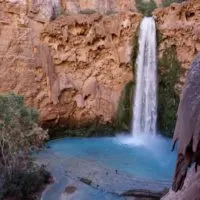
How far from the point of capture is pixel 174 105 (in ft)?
61.6

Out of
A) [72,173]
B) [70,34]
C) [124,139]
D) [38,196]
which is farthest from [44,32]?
[38,196]

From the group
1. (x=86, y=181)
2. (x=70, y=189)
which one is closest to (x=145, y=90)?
(x=86, y=181)

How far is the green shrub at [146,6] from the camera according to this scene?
22061 millimetres

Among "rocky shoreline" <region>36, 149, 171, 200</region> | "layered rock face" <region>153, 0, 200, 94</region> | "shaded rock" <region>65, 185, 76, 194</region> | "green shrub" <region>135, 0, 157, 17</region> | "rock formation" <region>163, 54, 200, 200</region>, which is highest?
"green shrub" <region>135, 0, 157, 17</region>

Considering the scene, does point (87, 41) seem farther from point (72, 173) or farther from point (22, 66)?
point (72, 173)

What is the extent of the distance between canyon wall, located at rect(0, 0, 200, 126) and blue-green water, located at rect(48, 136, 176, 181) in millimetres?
1883

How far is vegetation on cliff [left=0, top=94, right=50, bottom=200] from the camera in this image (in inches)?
432

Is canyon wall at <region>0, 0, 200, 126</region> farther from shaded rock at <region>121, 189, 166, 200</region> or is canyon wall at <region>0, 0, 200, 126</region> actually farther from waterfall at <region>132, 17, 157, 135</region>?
shaded rock at <region>121, 189, 166, 200</region>

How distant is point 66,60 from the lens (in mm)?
19000

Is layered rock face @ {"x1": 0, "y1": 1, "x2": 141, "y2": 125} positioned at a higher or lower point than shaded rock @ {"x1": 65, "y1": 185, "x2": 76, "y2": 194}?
higher

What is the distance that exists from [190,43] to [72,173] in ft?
31.3

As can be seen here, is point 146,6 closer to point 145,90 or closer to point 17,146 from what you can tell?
point 145,90

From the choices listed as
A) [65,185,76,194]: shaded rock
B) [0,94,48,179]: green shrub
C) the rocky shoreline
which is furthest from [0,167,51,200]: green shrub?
[65,185,76,194]: shaded rock

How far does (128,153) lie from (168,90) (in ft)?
16.4
